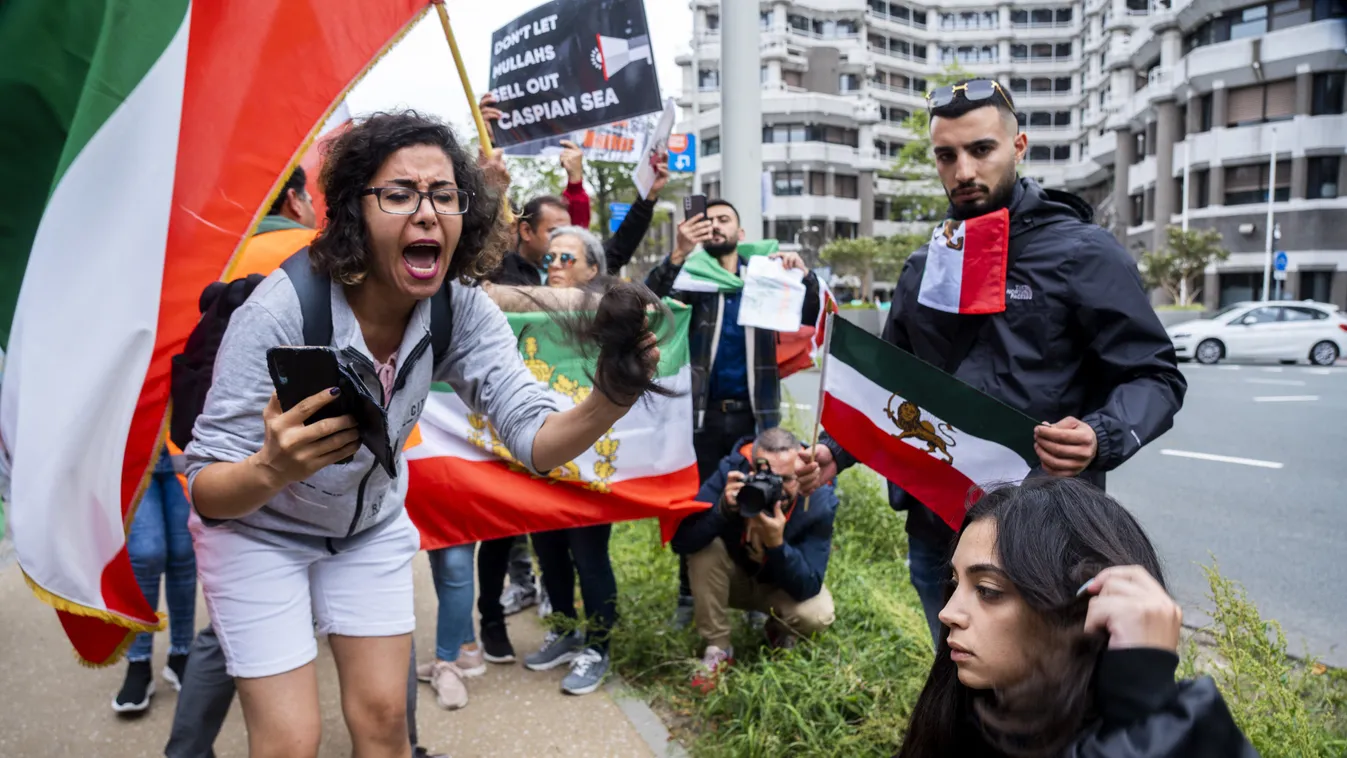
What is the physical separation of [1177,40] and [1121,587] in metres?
49.0

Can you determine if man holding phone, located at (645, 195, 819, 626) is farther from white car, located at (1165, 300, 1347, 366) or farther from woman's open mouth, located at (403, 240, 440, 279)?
white car, located at (1165, 300, 1347, 366)

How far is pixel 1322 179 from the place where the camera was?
3666 cm

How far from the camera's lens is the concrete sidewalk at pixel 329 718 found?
3555 mm

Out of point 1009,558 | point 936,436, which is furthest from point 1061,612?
point 936,436

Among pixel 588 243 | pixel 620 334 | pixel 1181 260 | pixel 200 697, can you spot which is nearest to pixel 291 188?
pixel 588 243

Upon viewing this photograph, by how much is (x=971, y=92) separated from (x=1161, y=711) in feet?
5.91

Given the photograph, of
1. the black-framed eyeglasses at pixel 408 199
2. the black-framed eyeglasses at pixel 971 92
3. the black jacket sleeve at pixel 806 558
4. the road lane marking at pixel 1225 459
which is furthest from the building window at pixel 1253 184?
the black-framed eyeglasses at pixel 408 199

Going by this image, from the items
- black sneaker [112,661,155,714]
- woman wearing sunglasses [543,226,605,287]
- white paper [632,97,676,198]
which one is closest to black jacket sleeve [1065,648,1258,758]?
woman wearing sunglasses [543,226,605,287]

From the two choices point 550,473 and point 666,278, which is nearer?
point 550,473

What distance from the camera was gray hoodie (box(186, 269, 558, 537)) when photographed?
2.08 meters

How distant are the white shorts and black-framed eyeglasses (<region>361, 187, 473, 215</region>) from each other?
816mm

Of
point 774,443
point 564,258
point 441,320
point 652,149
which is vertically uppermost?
point 652,149

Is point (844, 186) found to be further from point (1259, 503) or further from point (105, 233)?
point (105, 233)

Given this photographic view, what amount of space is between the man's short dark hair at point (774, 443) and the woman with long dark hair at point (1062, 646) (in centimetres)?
198
